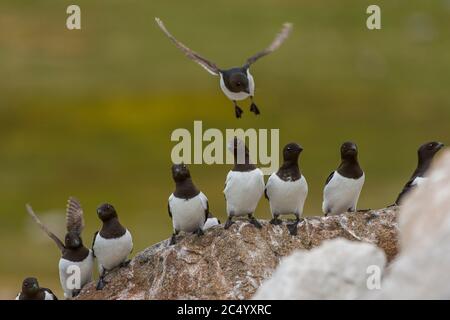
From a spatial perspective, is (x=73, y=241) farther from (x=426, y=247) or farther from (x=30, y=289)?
(x=426, y=247)

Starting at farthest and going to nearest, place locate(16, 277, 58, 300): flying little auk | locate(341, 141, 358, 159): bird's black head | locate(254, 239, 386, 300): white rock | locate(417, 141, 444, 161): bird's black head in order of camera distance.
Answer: locate(417, 141, 444, 161): bird's black head < locate(341, 141, 358, 159): bird's black head < locate(16, 277, 58, 300): flying little auk < locate(254, 239, 386, 300): white rock

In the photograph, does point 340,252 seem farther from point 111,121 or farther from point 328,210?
point 111,121

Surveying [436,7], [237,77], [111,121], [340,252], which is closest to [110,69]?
[111,121]

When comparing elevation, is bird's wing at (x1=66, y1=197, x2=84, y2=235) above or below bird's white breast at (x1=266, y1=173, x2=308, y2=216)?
below

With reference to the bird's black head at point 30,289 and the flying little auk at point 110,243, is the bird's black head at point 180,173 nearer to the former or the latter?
the flying little auk at point 110,243

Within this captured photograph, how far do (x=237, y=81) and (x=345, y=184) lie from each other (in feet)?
8.10

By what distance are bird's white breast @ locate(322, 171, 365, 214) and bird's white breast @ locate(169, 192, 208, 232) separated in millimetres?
2409

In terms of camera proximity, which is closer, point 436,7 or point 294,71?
point 294,71

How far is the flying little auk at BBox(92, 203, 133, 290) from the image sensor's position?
20.3m

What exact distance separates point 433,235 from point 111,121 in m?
57.1

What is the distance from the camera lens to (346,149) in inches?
826

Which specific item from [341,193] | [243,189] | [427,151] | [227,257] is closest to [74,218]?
[243,189]

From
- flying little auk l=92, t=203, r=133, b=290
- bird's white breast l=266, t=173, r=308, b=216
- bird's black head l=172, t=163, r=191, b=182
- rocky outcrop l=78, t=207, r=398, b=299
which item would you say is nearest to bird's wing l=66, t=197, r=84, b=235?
flying little auk l=92, t=203, r=133, b=290

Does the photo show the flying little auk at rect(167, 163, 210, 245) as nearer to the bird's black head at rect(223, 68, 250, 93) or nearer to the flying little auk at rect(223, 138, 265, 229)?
the flying little auk at rect(223, 138, 265, 229)
